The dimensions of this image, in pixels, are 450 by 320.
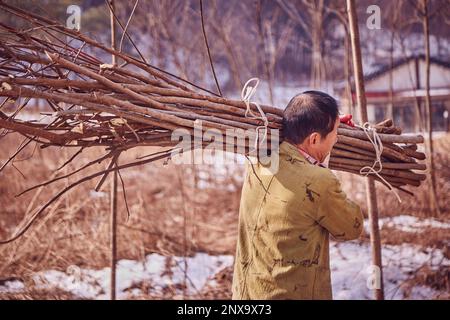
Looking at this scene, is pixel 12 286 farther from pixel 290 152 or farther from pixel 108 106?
pixel 290 152

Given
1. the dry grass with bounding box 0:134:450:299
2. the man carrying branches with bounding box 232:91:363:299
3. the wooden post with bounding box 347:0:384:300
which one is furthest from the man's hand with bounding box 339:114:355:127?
the dry grass with bounding box 0:134:450:299

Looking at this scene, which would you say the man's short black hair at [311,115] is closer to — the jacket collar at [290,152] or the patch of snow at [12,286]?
the jacket collar at [290,152]

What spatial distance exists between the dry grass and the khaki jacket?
240cm

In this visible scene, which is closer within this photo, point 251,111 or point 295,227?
point 295,227

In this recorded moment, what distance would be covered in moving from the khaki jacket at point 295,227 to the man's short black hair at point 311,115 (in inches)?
2.6

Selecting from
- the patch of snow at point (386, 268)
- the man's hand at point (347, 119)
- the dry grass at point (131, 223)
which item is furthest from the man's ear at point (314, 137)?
the dry grass at point (131, 223)

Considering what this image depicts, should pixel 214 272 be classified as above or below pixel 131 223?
below

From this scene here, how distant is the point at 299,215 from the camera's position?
181cm

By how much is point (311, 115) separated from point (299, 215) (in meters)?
0.34

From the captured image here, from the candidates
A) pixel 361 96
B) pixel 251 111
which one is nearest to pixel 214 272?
pixel 361 96

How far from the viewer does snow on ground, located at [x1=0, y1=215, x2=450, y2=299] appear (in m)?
4.25

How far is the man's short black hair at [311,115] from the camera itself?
185cm

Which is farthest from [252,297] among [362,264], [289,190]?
[362,264]
